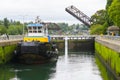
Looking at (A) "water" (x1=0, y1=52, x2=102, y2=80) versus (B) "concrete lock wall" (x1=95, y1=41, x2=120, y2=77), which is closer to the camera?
(B) "concrete lock wall" (x1=95, y1=41, x2=120, y2=77)

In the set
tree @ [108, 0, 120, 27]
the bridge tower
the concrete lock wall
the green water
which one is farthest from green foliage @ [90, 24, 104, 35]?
the concrete lock wall

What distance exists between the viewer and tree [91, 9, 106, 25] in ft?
408

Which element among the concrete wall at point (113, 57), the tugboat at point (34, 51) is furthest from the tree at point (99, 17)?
the concrete wall at point (113, 57)

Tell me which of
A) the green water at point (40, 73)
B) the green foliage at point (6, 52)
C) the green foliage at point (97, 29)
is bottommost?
the green water at point (40, 73)

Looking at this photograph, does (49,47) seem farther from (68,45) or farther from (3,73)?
(68,45)

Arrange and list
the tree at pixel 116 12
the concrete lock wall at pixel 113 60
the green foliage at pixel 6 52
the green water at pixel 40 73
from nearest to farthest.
Answer: the concrete lock wall at pixel 113 60 → the green water at pixel 40 73 → the green foliage at pixel 6 52 → the tree at pixel 116 12

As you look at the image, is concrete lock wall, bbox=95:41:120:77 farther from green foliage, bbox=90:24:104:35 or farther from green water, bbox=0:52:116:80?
green foliage, bbox=90:24:104:35

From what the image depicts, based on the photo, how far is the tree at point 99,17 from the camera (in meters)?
Result: 124

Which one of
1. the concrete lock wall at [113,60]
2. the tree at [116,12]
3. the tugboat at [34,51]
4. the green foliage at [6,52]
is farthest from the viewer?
the tree at [116,12]

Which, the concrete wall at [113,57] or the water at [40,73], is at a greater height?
the concrete wall at [113,57]

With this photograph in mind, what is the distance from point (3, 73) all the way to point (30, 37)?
15.1 m

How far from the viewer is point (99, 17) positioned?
12581 centimetres

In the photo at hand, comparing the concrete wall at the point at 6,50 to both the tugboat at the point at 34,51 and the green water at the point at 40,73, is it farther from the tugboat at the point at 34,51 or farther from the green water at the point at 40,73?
the tugboat at the point at 34,51

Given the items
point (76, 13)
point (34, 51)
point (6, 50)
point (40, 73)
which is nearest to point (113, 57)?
point (40, 73)
